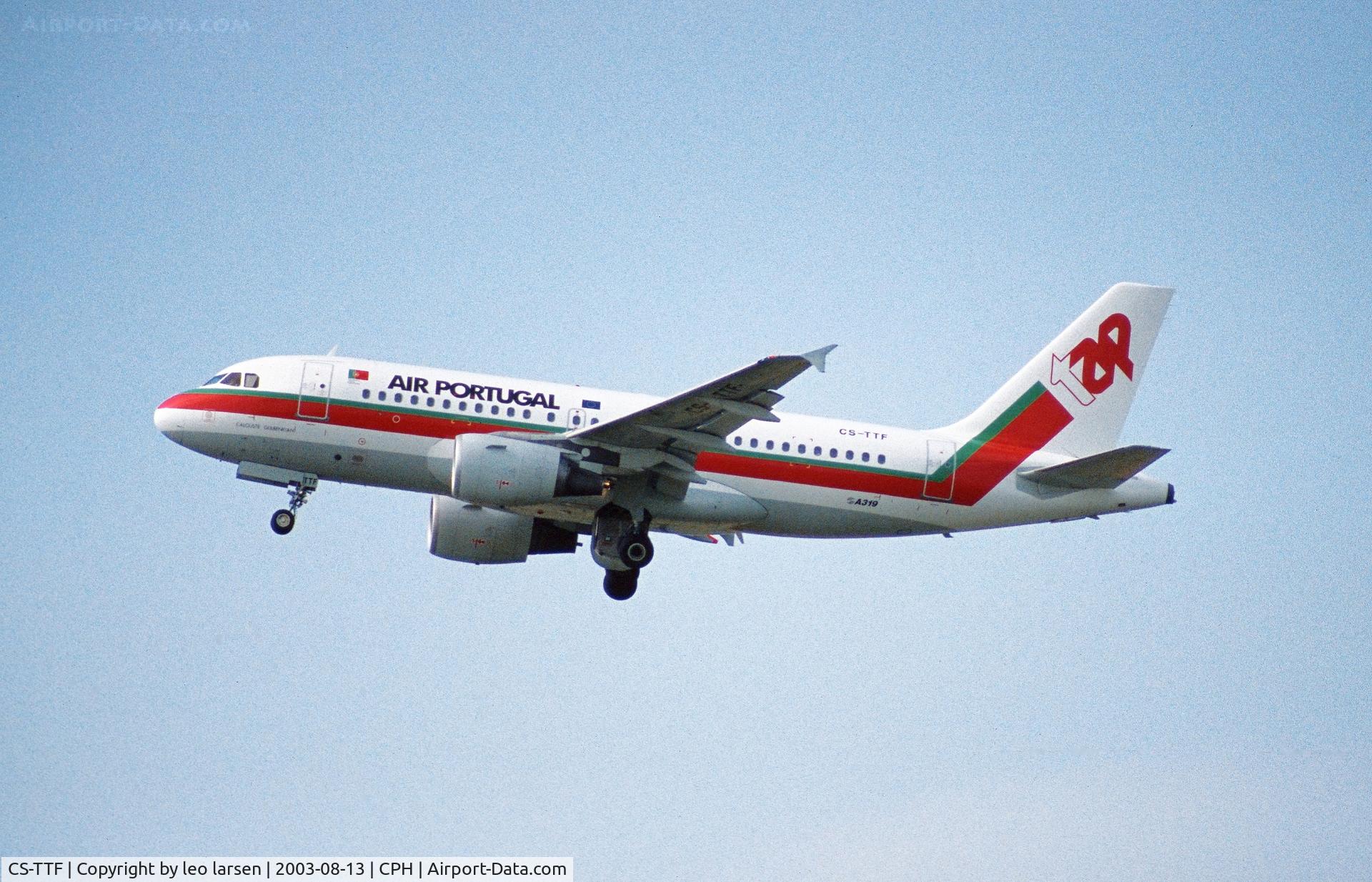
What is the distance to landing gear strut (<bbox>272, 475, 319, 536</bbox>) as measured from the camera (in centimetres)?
3250

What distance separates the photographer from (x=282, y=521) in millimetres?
32688

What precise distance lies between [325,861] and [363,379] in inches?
403

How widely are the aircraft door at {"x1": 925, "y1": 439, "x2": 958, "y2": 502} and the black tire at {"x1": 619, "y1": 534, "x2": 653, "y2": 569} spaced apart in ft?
21.4

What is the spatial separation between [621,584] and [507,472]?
17.8 ft

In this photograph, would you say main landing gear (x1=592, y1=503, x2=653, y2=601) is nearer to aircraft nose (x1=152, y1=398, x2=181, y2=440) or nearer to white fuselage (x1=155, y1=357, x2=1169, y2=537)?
white fuselage (x1=155, y1=357, x2=1169, y2=537)

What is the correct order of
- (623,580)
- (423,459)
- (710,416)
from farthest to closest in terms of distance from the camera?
(623,580)
(423,459)
(710,416)

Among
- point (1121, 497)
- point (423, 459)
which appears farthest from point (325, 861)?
point (1121, 497)

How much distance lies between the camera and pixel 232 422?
106 ft

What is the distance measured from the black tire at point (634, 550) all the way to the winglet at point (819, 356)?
7.33 m

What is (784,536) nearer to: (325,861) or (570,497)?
(570,497)

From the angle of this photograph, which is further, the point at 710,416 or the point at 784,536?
the point at 784,536

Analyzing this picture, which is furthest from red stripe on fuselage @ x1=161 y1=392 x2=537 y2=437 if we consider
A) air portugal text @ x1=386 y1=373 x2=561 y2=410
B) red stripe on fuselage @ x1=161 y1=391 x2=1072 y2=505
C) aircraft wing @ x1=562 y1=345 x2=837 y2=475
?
aircraft wing @ x1=562 y1=345 x2=837 y2=475

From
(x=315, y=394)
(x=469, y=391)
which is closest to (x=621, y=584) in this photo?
(x=469, y=391)

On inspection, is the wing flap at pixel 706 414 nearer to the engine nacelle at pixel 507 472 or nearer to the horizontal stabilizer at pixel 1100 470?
the engine nacelle at pixel 507 472
